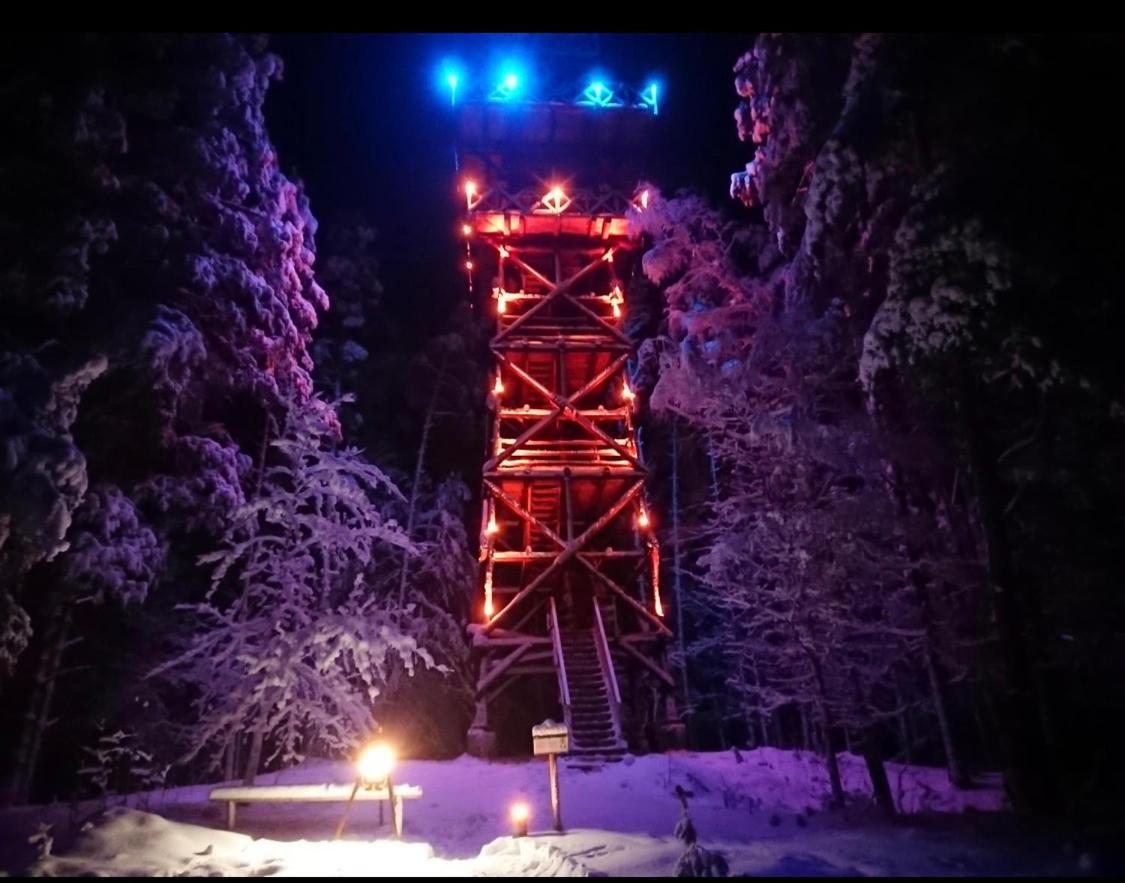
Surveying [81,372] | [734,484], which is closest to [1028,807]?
[734,484]

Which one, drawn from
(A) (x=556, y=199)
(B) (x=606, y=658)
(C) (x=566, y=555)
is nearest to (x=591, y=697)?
(B) (x=606, y=658)

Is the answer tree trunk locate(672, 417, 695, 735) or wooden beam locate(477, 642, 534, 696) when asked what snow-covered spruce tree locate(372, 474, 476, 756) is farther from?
tree trunk locate(672, 417, 695, 735)

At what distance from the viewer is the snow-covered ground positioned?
619 centimetres

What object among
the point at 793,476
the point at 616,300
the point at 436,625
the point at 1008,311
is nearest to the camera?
the point at 1008,311

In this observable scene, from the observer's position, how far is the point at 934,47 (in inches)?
334

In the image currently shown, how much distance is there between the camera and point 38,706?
11148mm

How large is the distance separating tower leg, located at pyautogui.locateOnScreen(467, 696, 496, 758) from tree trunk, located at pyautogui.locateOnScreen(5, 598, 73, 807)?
789 cm

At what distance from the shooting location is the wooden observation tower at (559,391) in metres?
17.3

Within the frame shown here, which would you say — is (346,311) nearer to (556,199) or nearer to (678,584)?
(556,199)

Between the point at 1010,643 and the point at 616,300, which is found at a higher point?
the point at 616,300

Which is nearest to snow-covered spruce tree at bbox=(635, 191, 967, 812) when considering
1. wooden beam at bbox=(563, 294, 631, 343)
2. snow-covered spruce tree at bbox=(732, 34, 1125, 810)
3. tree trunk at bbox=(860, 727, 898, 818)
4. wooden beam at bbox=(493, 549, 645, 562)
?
tree trunk at bbox=(860, 727, 898, 818)

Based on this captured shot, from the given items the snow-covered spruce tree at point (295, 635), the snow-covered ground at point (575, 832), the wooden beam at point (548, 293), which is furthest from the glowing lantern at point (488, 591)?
the wooden beam at point (548, 293)

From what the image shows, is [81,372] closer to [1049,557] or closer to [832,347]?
[832,347]

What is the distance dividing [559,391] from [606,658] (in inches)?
323
